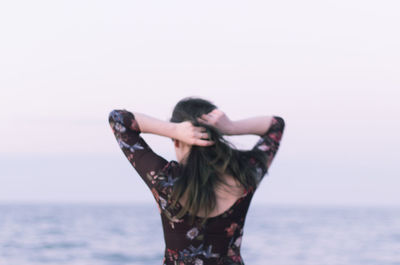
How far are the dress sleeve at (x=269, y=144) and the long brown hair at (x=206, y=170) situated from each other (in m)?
0.06

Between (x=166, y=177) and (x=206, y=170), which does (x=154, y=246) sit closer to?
(x=166, y=177)

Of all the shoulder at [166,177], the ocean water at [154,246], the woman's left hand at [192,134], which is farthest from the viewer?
the ocean water at [154,246]

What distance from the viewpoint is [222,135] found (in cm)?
266

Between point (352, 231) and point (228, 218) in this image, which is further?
point (352, 231)

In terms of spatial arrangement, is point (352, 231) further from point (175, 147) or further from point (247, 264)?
point (175, 147)

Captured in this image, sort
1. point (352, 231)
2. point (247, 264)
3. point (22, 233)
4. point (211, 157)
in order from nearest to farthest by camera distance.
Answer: point (211, 157) → point (247, 264) → point (22, 233) → point (352, 231)

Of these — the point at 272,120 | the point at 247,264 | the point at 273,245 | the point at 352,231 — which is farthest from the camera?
the point at 352,231

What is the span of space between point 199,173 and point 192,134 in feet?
0.59

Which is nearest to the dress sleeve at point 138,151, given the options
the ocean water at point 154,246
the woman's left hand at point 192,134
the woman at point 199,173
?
the woman at point 199,173

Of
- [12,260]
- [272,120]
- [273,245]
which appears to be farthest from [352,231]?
[272,120]

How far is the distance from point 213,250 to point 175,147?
0.49 meters

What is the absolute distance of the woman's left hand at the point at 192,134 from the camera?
258 cm

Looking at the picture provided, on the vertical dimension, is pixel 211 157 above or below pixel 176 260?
above

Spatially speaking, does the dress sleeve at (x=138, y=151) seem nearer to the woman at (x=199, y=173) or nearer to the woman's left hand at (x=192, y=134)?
the woman at (x=199, y=173)
